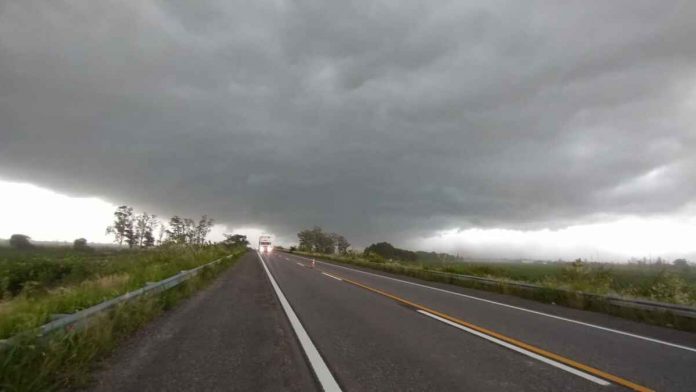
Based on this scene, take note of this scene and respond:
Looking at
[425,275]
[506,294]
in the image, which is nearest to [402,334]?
[506,294]

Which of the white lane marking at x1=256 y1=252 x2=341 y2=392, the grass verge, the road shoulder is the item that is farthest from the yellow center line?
the grass verge

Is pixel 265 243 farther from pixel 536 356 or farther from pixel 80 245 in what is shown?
pixel 536 356

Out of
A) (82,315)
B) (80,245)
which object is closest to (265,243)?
(80,245)

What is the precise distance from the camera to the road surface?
16.6ft

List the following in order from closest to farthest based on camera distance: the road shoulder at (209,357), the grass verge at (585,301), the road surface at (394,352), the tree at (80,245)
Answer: the road shoulder at (209,357)
the road surface at (394,352)
the grass verge at (585,301)
the tree at (80,245)

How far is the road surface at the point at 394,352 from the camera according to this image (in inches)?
200

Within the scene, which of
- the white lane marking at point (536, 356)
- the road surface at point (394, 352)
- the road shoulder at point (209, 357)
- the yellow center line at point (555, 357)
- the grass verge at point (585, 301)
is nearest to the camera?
the road shoulder at point (209, 357)

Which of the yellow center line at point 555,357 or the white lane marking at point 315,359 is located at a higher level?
the yellow center line at point 555,357

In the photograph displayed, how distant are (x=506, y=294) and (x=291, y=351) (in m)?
14.4

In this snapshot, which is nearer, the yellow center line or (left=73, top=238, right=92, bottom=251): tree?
the yellow center line

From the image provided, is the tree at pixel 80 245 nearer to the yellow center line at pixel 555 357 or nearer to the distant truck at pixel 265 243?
the distant truck at pixel 265 243

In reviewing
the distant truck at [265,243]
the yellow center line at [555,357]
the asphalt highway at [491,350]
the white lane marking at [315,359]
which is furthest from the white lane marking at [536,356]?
the distant truck at [265,243]

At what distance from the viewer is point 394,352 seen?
21.7ft

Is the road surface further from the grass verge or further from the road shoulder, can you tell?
the grass verge
